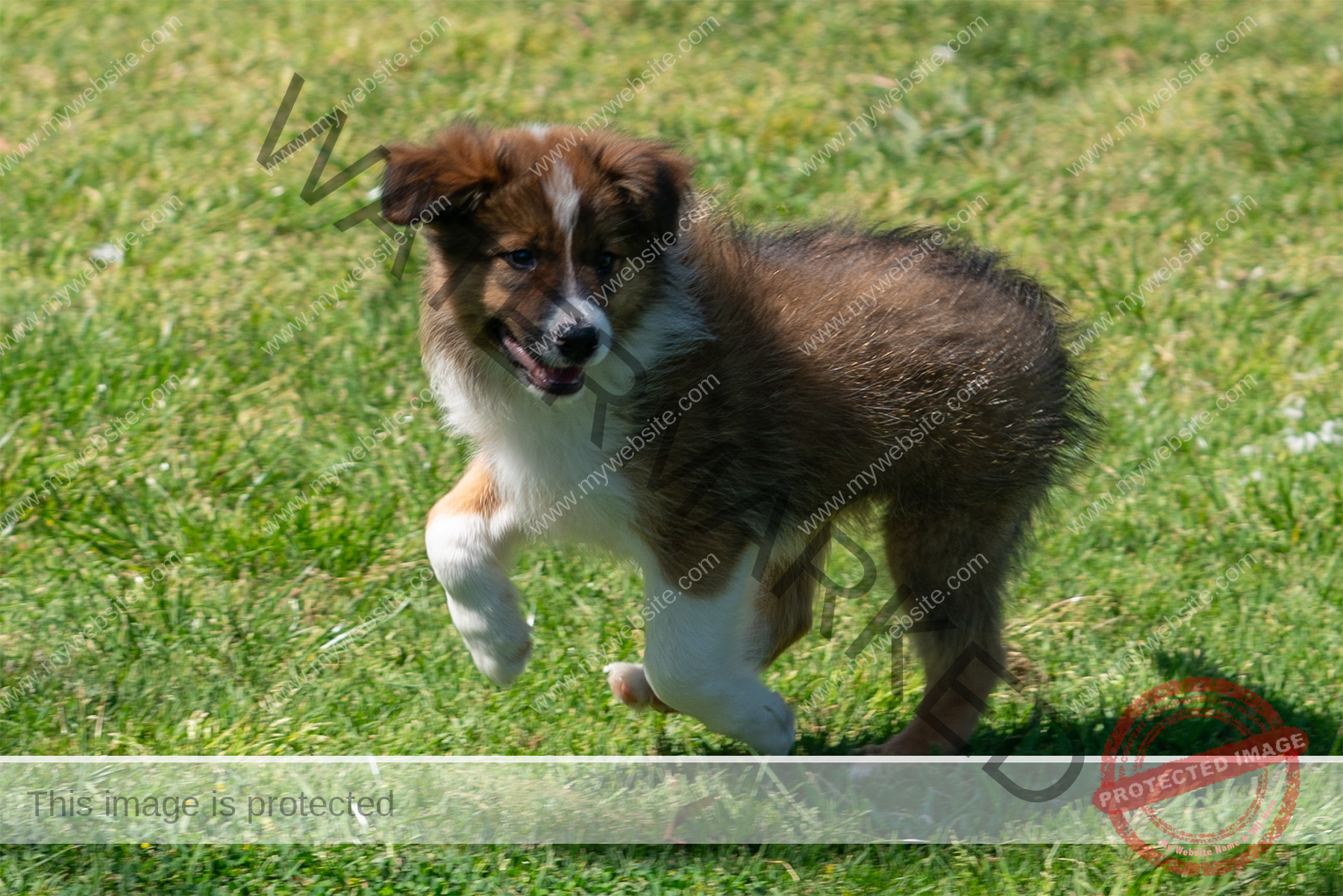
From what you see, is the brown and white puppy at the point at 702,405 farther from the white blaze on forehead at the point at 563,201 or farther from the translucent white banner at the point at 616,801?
the translucent white banner at the point at 616,801

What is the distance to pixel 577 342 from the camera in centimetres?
357

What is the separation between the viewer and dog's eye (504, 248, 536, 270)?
369 cm

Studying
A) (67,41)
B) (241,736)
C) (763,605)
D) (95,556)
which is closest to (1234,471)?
(763,605)

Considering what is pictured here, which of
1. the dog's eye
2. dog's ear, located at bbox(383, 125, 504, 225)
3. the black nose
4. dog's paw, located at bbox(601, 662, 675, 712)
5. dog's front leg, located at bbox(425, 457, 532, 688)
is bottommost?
dog's paw, located at bbox(601, 662, 675, 712)

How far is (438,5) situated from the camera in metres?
8.45

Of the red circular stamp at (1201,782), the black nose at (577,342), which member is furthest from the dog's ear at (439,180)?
the red circular stamp at (1201,782)

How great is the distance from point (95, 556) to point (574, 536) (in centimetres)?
186

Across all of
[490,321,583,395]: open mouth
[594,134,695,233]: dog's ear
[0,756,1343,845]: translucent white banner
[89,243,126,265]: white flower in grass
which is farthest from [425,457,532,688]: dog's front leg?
[89,243,126,265]: white flower in grass

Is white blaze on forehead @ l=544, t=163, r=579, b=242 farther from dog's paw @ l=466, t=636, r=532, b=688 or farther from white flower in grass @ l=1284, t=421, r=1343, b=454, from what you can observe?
white flower in grass @ l=1284, t=421, r=1343, b=454

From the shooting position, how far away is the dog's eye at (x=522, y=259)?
369cm

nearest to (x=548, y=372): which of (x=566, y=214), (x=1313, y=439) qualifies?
(x=566, y=214)

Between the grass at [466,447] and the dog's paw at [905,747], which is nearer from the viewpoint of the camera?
the grass at [466,447]

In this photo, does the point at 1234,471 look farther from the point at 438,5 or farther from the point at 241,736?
the point at 438,5

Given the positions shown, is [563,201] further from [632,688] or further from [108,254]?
[108,254]
